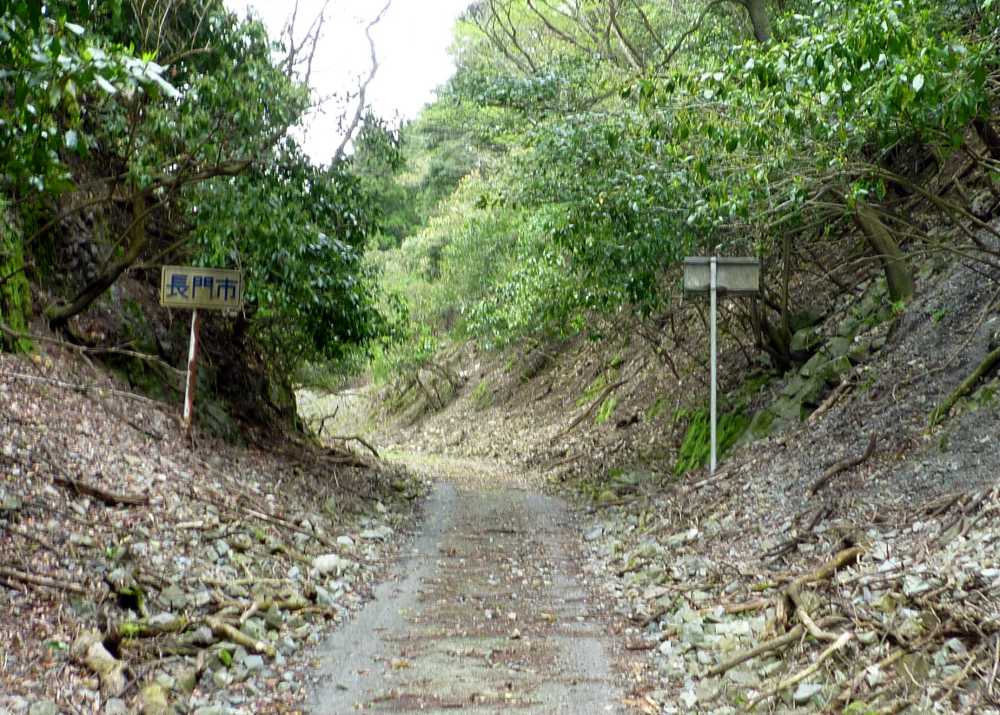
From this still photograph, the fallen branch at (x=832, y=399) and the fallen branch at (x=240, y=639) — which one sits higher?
the fallen branch at (x=832, y=399)

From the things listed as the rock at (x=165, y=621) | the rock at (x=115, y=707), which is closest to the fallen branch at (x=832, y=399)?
the rock at (x=165, y=621)

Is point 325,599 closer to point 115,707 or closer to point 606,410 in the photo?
point 115,707

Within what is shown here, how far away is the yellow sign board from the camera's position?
12.0 meters

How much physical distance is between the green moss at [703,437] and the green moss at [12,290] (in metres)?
9.75

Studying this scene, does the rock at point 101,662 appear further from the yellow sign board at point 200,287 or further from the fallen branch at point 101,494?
the yellow sign board at point 200,287

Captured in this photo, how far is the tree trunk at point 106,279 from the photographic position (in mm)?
11320

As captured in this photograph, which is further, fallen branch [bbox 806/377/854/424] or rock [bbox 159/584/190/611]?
fallen branch [bbox 806/377/854/424]

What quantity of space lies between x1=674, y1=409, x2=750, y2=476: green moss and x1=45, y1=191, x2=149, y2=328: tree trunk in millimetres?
8898

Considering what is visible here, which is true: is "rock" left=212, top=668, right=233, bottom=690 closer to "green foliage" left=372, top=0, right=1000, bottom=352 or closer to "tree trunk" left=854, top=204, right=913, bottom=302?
"green foliage" left=372, top=0, right=1000, bottom=352

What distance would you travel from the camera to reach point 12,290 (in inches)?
438

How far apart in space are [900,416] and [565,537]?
14.1ft

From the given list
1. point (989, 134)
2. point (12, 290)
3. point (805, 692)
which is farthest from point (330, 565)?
point (989, 134)

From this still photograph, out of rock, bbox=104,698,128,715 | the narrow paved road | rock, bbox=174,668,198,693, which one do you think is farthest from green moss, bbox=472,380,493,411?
rock, bbox=104,698,128,715

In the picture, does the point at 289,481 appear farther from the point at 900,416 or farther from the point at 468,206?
the point at 468,206
